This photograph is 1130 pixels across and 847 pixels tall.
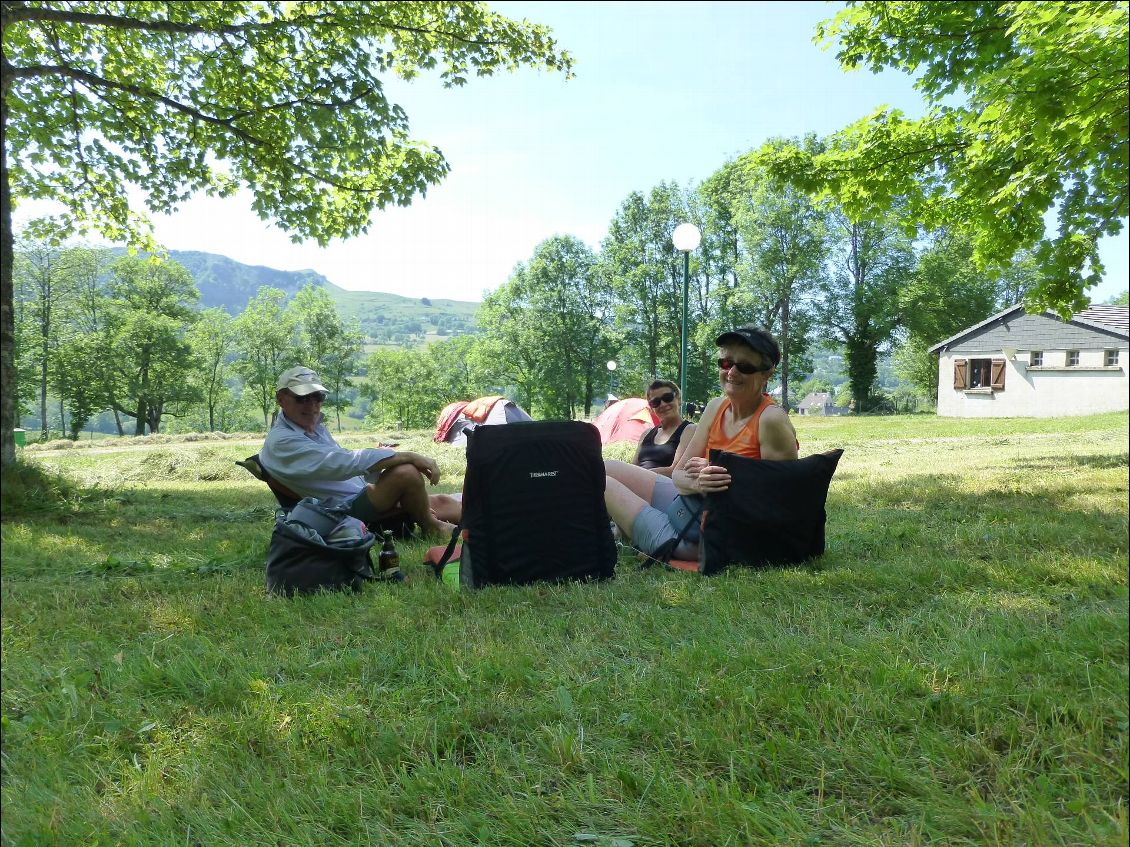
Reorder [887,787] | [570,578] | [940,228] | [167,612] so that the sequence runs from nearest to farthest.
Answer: [887,787]
[167,612]
[570,578]
[940,228]

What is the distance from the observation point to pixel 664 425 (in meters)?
5.37

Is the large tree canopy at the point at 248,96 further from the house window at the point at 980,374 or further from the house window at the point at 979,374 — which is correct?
the house window at the point at 980,374

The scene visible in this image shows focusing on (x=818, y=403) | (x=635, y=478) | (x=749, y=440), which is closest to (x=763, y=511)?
(x=749, y=440)

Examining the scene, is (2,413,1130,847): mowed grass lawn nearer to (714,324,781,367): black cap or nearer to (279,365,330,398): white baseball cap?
(714,324,781,367): black cap

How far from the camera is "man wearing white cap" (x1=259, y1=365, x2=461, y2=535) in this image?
398cm

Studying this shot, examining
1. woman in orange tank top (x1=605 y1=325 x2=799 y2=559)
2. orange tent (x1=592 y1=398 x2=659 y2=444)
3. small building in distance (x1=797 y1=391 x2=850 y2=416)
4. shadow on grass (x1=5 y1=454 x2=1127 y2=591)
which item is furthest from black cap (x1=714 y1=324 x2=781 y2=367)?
small building in distance (x1=797 y1=391 x2=850 y2=416)

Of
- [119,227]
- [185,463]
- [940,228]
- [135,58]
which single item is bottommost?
[185,463]

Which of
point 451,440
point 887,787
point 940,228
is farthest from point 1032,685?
point 451,440

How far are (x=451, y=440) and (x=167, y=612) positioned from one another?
46.0 feet

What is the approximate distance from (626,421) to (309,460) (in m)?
9.99

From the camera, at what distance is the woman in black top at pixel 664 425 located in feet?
17.0

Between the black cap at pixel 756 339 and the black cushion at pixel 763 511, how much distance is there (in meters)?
0.55

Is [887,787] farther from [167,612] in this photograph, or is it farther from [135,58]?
[135,58]

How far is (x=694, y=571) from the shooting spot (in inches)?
134
